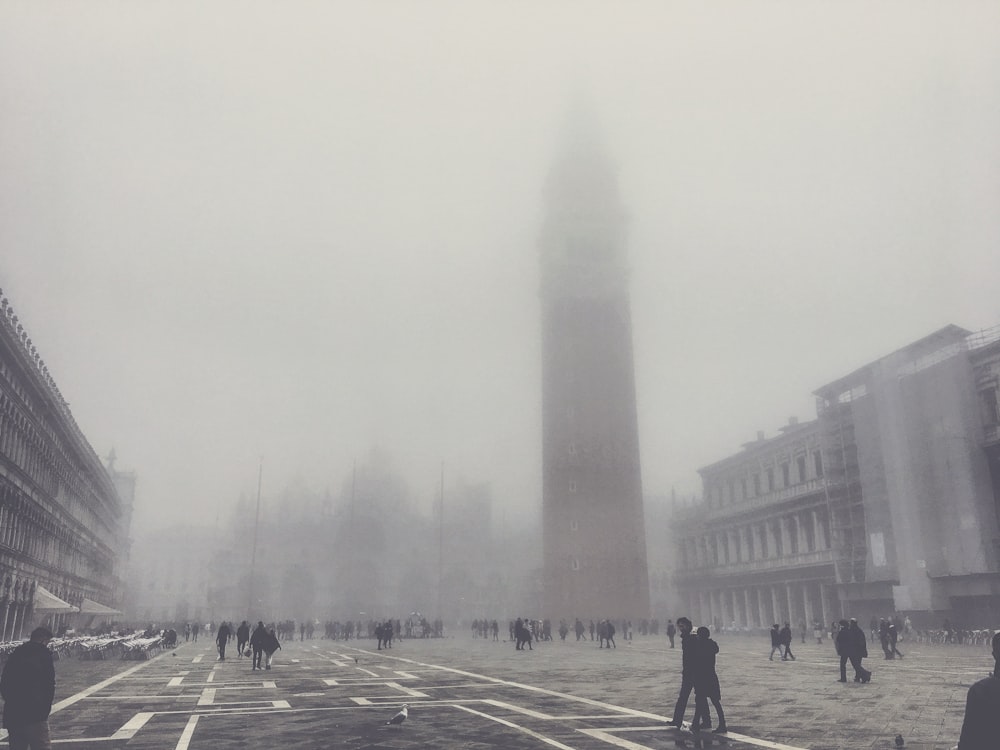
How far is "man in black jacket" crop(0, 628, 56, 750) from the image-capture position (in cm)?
796

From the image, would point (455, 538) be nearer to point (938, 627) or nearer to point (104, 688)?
point (938, 627)

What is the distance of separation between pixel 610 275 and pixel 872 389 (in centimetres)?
2792

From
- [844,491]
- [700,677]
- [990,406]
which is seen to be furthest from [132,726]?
[844,491]

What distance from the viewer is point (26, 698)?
7988 mm

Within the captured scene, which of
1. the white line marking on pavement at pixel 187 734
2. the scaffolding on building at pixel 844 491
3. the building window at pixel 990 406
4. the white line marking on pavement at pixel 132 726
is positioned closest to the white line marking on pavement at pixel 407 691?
the white line marking on pavement at pixel 187 734

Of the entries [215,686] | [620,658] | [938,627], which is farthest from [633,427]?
[215,686]

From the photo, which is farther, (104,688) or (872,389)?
(872,389)

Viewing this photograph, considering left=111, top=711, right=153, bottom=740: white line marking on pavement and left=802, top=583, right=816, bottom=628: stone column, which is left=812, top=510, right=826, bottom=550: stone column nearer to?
left=802, top=583, right=816, bottom=628: stone column

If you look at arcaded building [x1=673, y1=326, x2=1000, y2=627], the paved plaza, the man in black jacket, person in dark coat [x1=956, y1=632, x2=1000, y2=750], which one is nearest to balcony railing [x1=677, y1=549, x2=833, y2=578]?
arcaded building [x1=673, y1=326, x2=1000, y2=627]

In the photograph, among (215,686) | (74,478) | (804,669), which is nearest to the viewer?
(215,686)

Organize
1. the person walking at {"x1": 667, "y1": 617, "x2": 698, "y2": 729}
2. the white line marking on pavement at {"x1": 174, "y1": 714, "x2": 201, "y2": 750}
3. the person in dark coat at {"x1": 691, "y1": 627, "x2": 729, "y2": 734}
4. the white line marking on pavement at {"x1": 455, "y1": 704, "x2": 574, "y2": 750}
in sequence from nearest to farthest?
1. the white line marking on pavement at {"x1": 455, "y1": 704, "x2": 574, "y2": 750}
2. the white line marking on pavement at {"x1": 174, "y1": 714, "x2": 201, "y2": 750}
3. the person in dark coat at {"x1": 691, "y1": 627, "x2": 729, "y2": 734}
4. the person walking at {"x1": 667, "y1": 617, "x2": 698, "y2": 729}

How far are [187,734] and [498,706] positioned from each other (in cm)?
567

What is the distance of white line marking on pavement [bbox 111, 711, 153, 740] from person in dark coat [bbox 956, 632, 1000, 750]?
11.0 metres

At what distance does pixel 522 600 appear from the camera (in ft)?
324
